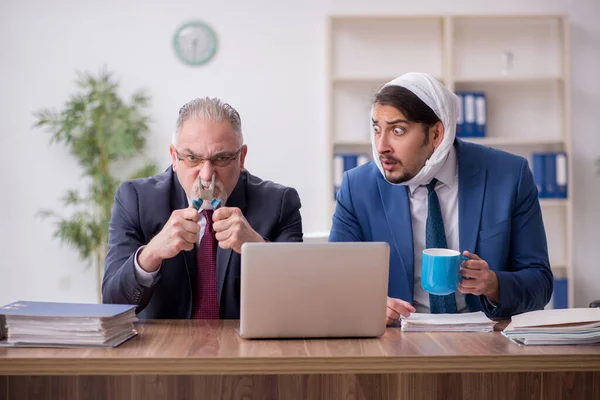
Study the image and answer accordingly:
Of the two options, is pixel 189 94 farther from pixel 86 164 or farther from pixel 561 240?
pixel 561 240

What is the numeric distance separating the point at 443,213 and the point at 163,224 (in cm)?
86

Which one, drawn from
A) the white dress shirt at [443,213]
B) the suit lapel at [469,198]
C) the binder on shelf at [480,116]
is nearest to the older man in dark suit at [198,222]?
the white dress shirt at [443,213]

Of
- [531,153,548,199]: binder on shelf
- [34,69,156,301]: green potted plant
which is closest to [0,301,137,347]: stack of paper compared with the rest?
[34,69,156,301]: green potted plant

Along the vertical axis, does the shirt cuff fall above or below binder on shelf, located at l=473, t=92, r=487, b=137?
below

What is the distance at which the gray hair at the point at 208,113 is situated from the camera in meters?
2.08

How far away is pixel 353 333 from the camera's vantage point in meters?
1.66

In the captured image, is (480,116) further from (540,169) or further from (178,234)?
(178,234)

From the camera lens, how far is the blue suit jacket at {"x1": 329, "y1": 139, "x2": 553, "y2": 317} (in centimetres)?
216

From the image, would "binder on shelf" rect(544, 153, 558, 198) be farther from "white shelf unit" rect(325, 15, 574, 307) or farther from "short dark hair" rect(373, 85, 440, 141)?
"short dark hair" rect(373, 85, 440, 141)

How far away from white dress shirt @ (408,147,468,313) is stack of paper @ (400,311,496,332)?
0.35m

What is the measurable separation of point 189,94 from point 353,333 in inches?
146

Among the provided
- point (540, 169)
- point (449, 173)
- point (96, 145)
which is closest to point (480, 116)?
point (540, 169)

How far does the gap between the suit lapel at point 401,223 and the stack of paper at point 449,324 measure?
352 millimetres

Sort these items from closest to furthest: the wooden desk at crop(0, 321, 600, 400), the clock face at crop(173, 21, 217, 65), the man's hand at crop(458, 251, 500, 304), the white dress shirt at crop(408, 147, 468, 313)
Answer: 1. the wooden desk at crop(0, 321, 600, 400)
2. the man's hand at crop(458, 251, 500, 304)
3. the white dress shirt at crop(408, 147, 468, 313)
4. the clock face at crop(173, 21, 217, 65)
